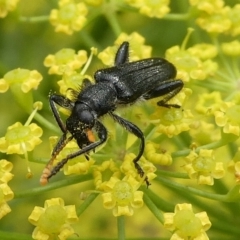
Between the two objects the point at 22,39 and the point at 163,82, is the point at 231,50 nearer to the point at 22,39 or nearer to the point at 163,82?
the point at 163,82

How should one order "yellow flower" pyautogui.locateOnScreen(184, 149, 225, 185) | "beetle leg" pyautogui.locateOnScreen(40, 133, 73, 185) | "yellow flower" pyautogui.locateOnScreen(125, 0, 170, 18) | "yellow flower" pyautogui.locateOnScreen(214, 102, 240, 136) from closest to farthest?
"beetle leg" pyautogui.locateOnScreen(40, 133, 73, 185) → "yellow flower" pyautogui.locateOnScreen(184, 149, 225, 185) → "yellow flower" pyautogui.locateOnScreen(214, 102, 240, 136) → "yellow flower" pyautogui.locateOnScreen(125, 0, 170, 18)

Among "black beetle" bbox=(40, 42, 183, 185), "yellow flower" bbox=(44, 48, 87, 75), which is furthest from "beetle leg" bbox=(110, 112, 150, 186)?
"yellow flower" bbox=(44, 48, 87, 75)

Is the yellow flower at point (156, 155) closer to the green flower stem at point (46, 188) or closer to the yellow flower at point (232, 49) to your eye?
the green flower stem at point (46, 188)

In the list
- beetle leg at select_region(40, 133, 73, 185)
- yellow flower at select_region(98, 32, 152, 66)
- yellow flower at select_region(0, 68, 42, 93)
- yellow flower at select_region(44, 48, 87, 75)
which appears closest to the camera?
beetle leg at select_region(40, 133, 73, 185)

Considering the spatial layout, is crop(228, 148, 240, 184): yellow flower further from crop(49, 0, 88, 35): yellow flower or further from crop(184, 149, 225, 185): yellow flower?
crop(49, 0, 88, 35): yellow flower

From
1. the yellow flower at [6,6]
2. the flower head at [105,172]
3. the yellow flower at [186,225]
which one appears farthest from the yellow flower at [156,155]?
the yellow flower at [6,6]

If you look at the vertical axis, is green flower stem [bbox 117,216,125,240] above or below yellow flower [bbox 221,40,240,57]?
above

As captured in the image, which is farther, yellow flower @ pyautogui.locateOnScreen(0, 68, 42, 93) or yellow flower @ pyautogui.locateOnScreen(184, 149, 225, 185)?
yellow flower @ pyautogui.locateOnScreen(0, 68, 42, 93)
